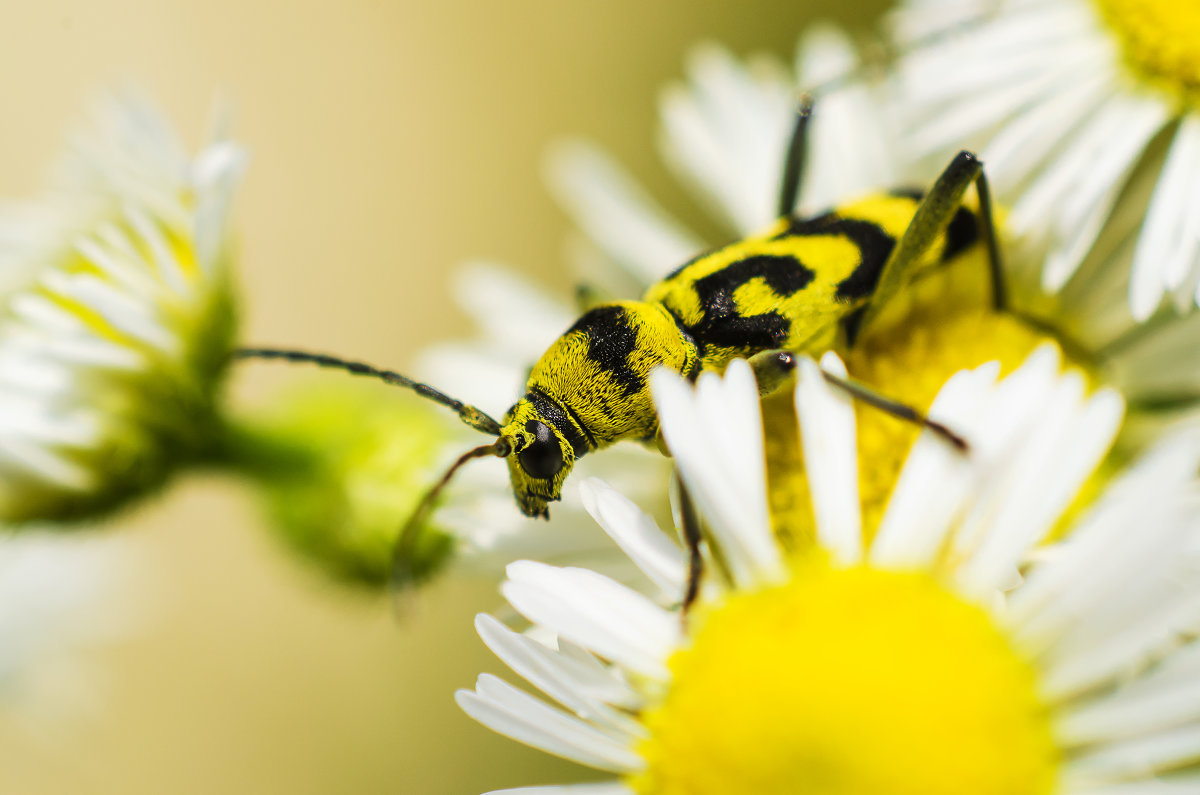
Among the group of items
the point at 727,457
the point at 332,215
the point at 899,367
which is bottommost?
the point at 727,457

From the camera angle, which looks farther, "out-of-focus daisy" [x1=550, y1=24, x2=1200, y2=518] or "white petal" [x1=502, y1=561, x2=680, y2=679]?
"out-of-focus daisy" [x1=550, y1=24, x2=1200, y2=518]

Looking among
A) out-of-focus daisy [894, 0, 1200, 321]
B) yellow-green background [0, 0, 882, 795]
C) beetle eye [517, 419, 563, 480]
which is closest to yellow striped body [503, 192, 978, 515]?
beetle eye [517, 419, 563, 480]

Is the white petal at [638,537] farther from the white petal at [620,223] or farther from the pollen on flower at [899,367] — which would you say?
the white petal at [620,223]

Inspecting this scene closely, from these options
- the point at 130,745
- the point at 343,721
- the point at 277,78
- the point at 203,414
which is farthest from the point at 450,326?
the point at 203,414

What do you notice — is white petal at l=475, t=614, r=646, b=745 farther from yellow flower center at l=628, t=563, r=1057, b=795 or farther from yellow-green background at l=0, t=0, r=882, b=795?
yellow-green background at l=0, t=0, r=882, b=795

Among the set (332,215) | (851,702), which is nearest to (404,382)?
(851,702)

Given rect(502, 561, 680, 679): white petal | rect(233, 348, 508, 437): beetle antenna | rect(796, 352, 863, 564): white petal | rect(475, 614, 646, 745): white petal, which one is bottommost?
rect(475, 614, 646, 745): white petal

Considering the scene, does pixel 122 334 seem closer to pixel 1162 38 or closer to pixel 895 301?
pixel 895 301
